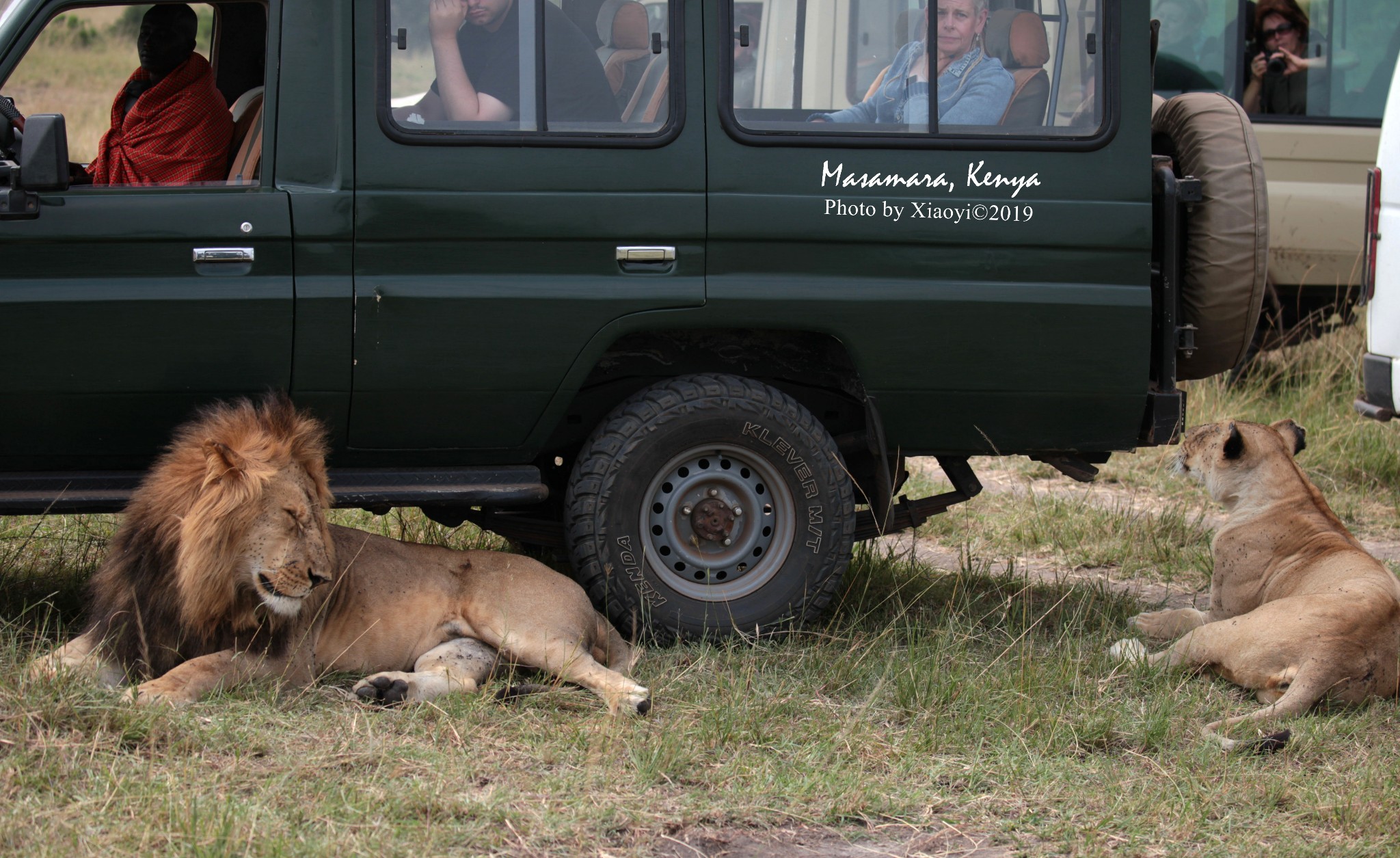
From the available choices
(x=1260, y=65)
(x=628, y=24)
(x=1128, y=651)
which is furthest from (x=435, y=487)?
(x=1260, y=65)

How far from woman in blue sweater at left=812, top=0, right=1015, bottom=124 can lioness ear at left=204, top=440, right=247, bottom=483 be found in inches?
78.3

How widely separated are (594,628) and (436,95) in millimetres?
1646

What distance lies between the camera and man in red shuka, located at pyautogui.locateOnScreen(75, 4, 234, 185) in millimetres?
4242

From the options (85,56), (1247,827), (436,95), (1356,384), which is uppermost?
(85,56)

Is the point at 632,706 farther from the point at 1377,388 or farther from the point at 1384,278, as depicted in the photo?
the point at 1384,278

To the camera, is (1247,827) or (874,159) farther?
(874,159)

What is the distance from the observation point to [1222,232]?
14.0 ft

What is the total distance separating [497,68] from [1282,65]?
582 centimetres

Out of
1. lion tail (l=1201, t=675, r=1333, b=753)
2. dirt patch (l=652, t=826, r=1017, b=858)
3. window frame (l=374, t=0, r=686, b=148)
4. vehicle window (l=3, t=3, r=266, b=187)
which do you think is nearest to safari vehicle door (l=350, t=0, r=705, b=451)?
window frame (l=374, t=0, r=686, b=148)

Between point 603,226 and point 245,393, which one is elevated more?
point 603,226

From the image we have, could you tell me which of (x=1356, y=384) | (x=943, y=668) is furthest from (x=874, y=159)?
(x=1356, y=384)

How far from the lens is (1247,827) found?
3.25 metres

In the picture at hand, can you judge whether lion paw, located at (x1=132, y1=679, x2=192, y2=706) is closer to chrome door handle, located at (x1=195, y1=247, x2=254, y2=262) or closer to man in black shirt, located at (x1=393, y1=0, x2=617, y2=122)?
chrome door handle, located at (x1=195, y1=247, x2=254, y2=262)

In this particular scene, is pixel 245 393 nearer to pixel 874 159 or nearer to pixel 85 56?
pixel 874 159
